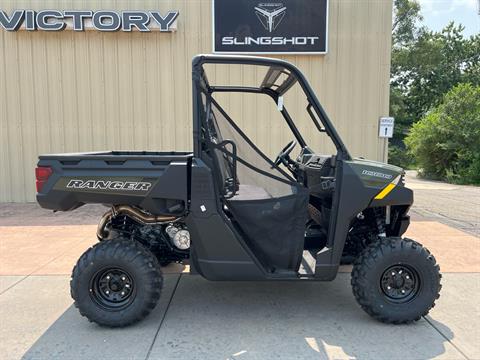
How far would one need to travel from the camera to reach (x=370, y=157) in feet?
29.5

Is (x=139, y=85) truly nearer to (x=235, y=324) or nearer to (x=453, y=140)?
(x=235, y=324)

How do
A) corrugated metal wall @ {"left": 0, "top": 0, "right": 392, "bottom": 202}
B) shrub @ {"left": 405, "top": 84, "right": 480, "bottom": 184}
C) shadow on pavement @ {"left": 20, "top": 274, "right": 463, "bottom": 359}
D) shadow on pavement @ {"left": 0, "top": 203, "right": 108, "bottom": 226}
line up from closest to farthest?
shadow on pavement @ {"left": 20, "top": 274, "right": 463, "bottom": 359}, shadow on pavement @ {"left": 0, "top": 203, "right": 108, "bottom": 226}, corrugated metal wall @ {"left": 0, "top": 0, "right": 392, "bottom": 202}, shrub @ {"left": 405, "top": 84, "right": 480, "bottom": 184}

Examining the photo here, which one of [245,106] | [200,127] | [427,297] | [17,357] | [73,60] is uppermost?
[73,60]

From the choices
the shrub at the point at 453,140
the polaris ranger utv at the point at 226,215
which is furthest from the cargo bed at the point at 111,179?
the shrub at the point at 453,140

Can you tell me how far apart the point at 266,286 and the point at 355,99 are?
6031mm

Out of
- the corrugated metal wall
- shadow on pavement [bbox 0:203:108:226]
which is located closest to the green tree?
the corrugated metal wall

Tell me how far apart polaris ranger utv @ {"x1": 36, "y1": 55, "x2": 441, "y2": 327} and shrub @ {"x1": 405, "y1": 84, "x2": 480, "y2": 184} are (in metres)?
15.5

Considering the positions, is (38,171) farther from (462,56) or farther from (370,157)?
(462,56)

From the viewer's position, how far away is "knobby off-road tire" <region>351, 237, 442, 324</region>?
10.6ft

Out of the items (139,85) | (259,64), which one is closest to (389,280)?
(259,64)

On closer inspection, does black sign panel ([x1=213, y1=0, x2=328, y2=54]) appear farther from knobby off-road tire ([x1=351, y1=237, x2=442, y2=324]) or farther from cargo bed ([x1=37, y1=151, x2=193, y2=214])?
knobby off-road tire ([x1=351, y1=237, x2=442, y2=324])

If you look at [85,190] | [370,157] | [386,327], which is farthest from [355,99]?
[85,190]

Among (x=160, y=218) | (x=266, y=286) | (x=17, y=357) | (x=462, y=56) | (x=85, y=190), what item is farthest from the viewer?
(x=462, y=56)

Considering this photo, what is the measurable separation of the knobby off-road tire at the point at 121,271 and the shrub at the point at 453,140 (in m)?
16.7
